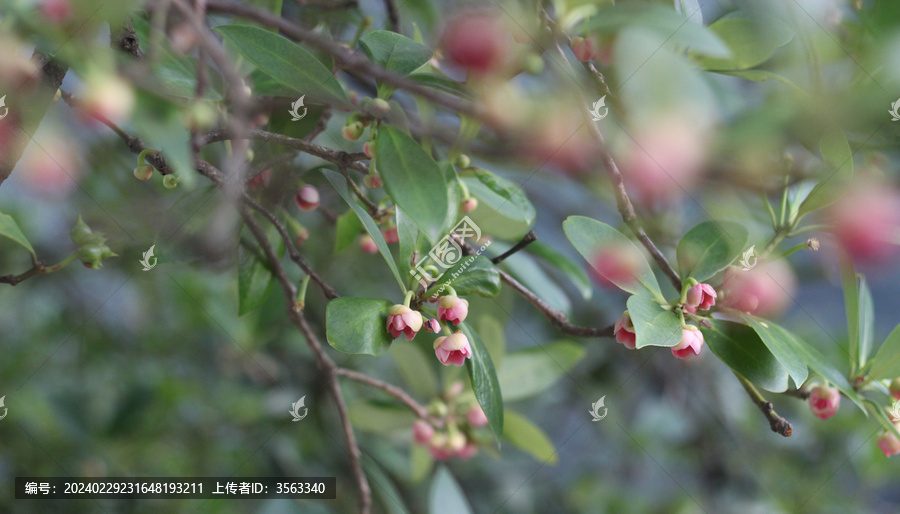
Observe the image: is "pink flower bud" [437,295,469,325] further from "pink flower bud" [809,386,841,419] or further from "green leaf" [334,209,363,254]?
"pink flower bud" [809,386,841,419]

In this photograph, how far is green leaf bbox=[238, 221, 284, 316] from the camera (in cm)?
64

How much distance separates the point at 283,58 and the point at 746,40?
37 cm

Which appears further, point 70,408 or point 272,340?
point 272,340

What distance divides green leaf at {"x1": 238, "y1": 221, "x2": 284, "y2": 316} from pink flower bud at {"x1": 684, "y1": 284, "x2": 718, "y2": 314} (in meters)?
0.41

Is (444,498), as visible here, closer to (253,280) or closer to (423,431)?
(423,431)

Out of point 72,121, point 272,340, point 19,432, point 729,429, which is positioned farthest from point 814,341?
point 19,432

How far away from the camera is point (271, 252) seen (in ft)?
1.92

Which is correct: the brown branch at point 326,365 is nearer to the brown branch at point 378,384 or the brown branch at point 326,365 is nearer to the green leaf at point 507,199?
the brown branch at point 378,384

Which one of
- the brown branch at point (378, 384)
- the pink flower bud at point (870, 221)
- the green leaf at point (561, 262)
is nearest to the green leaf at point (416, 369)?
the brown branch at point (378, 384)

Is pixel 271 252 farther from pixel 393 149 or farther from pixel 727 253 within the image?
pixel 727 253

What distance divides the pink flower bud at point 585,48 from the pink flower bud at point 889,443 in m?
0.45

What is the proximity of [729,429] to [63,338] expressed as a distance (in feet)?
4.97

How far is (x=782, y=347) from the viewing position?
45 centimetres

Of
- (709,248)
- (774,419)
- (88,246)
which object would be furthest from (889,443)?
(88,246)
